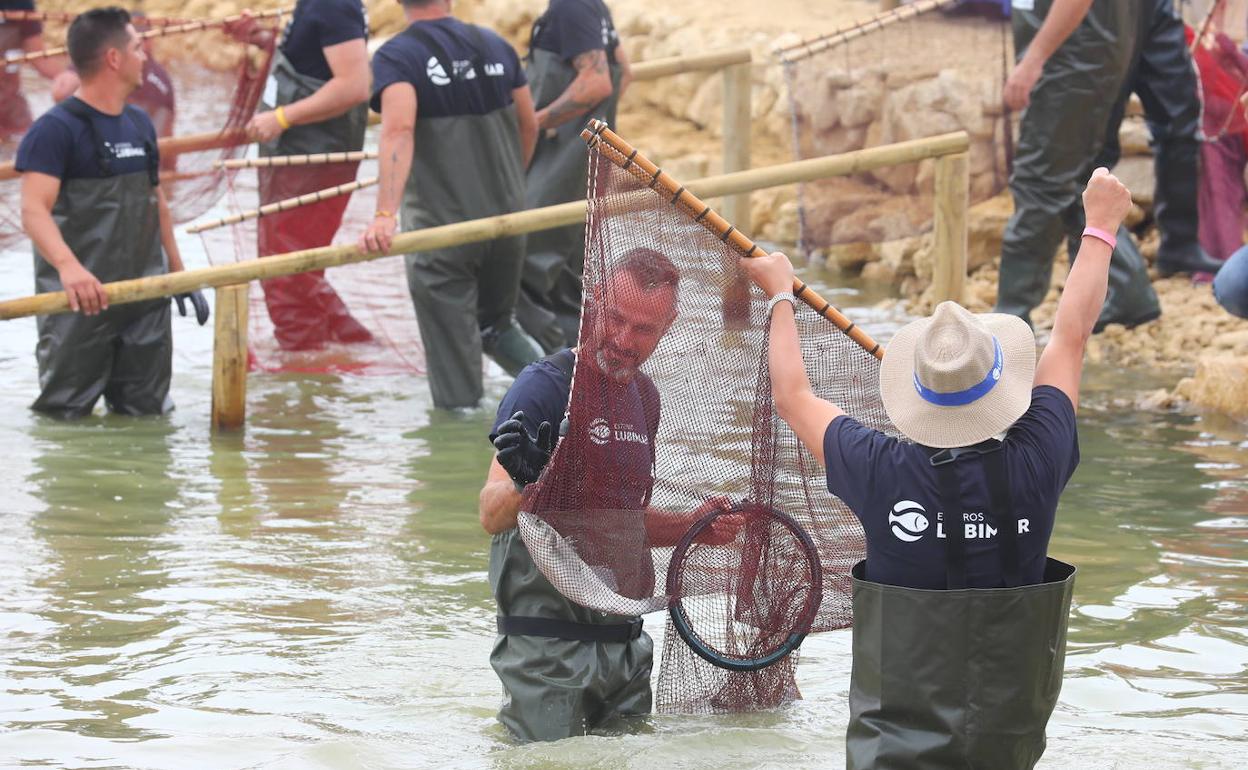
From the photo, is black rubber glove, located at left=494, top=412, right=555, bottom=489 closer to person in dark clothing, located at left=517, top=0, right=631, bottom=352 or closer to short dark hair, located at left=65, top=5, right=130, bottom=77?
short dark hair, located at left=65, top=5, right=130, bottom=77

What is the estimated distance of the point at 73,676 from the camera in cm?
487

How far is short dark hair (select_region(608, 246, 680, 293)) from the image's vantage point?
4062 mm

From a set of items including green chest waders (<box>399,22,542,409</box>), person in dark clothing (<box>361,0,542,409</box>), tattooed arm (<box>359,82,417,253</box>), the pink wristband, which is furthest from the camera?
green chest waders (<box>399,22,542,409</box>)

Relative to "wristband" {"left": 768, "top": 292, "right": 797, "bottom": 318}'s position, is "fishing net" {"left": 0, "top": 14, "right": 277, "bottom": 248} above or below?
above

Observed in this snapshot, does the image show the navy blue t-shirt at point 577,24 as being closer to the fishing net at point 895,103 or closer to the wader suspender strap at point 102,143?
the fishing net at point 895,103

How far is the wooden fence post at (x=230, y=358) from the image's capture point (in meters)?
7.39

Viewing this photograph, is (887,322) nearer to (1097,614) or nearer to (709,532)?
(1097,614)

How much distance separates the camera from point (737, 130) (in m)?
10.8

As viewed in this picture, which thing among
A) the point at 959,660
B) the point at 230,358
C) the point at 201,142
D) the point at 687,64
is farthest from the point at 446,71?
the point at 959,660

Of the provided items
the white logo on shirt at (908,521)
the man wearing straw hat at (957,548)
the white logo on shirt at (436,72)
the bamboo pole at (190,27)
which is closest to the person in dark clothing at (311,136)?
the bamboo pole at (190,27)

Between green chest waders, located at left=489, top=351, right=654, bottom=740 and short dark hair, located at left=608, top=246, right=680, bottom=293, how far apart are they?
272mm

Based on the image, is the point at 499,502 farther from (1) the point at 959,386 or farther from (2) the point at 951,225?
(2) the point at 951,225

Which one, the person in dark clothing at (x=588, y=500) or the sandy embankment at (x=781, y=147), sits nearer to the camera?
the person in dark clothing at (x=588, y=500)

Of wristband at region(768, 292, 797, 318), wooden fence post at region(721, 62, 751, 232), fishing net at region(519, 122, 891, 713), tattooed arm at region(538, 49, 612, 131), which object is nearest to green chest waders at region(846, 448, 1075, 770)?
wristband at region(768, 292, 797, 318)
